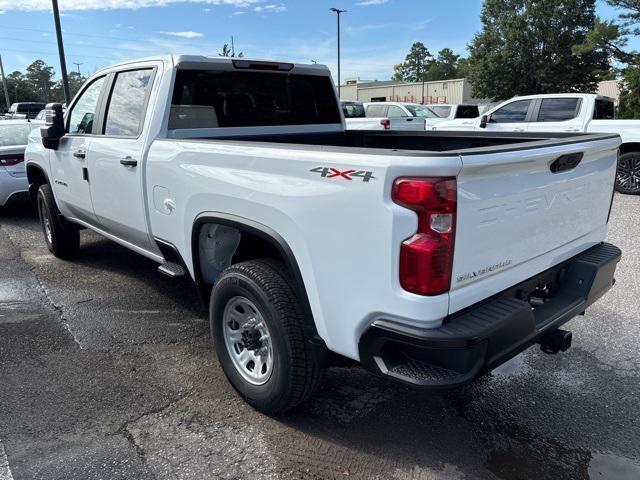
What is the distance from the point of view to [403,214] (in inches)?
82.8

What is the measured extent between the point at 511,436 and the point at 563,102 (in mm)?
9057

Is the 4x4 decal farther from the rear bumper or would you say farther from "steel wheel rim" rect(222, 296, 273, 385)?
"steel wheel rim" rect(222, 296, 273, 385)

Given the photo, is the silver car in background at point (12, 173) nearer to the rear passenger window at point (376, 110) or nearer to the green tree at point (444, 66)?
the rear passenger window at point (376, 110)

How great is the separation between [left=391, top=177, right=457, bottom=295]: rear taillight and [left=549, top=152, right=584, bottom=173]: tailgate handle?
793 mm

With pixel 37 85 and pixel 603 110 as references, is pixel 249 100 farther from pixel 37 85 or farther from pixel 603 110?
pixel 37 85

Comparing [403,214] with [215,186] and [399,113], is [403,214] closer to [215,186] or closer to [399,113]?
[215,186]

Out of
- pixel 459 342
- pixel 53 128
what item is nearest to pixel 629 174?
pixel 459 342

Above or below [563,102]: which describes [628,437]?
below

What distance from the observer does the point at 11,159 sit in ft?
26.0

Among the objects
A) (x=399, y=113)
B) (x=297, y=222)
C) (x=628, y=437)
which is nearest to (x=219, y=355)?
(x=297, y=222)

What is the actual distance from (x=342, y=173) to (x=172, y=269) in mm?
1894

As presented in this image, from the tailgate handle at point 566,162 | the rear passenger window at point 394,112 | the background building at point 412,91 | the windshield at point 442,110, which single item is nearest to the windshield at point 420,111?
the rear passenger window at point 394,112

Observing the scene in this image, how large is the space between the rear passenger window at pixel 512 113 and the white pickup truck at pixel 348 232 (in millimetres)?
7445

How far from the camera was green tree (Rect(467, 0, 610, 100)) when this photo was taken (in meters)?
40.7
